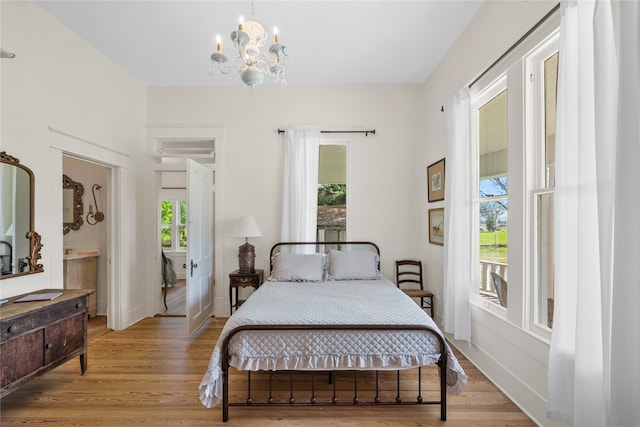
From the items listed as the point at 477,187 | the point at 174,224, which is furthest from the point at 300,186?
the point at 174,224

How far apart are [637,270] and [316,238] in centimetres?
332

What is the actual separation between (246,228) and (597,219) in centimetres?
335

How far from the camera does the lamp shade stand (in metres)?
3.86

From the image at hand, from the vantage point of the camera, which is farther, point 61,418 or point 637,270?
point 61,418

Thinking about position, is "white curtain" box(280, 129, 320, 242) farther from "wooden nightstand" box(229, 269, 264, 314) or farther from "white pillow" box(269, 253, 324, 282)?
"wooden nightstand" box(229, 269, 264, 314)

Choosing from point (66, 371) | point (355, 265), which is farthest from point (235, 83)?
point (66, 371)

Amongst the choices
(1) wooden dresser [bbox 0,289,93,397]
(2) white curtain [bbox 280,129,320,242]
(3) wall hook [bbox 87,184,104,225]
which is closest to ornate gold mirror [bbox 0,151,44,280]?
(1) wooden dresser [bbox 0,289,93,397]

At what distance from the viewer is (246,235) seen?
3855 millimetres

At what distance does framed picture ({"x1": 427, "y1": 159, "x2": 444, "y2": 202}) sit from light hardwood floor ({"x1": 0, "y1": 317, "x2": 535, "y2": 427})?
184 centimetres

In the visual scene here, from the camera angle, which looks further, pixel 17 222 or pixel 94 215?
pixel 94 215

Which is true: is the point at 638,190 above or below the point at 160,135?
below

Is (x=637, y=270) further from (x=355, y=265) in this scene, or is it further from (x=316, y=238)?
(x=316, y=238)

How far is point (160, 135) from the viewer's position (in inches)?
171

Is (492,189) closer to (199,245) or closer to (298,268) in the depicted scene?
(298,268)
